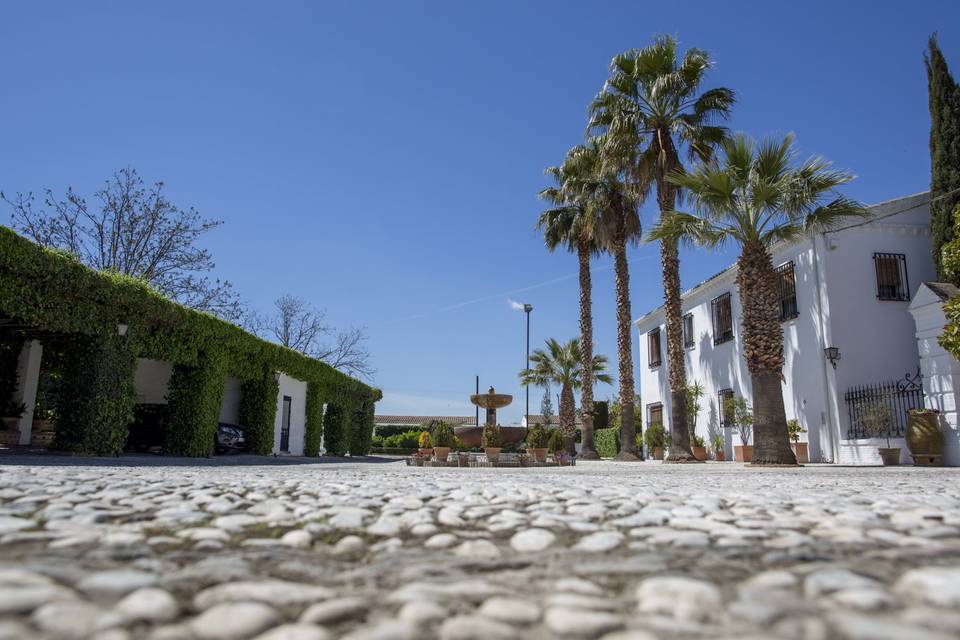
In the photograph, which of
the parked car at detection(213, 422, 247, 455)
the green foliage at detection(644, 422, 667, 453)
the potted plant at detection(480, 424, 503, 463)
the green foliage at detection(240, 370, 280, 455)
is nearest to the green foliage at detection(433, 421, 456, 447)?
the potted plant at detection(480, 424, 503, 463)

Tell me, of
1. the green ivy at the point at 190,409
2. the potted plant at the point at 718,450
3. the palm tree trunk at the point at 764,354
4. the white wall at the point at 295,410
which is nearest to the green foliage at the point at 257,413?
the white wall at the point at 295,410

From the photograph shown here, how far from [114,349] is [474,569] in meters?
11.7

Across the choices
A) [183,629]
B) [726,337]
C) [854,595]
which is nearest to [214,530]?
[183,629]

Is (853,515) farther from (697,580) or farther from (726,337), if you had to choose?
(726,337)

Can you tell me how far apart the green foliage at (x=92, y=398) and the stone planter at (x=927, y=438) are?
15530 mm

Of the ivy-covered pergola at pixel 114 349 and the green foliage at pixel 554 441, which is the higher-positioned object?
the ivy-covered pergola at pixel 114 349

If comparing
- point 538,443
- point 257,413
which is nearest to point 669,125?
point 538,443

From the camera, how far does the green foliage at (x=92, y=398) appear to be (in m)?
11.3

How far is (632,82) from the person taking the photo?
1767 centimetres

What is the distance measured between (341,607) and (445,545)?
961 mm

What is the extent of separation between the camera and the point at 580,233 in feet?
80.9

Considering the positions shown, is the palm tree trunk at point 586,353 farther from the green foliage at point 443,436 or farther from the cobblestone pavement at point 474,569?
the cobblestone pavement at point 474,569

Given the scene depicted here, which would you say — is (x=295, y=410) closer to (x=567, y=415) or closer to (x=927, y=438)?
(x=567, y=415)

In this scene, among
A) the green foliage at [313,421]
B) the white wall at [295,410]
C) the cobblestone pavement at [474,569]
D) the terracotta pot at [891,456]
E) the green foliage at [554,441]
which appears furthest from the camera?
the green foliage at [313,421]
